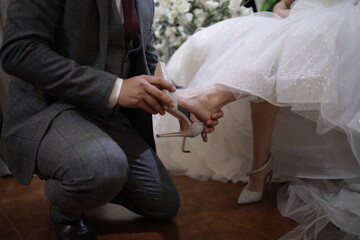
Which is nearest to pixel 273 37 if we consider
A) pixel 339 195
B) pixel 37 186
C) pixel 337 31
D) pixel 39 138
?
pixel 337 31

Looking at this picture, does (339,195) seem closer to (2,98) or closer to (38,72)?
(38,72)

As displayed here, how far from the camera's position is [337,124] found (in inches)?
40.9

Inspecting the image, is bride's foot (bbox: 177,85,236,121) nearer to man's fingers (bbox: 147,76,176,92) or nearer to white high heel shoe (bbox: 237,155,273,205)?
man's fingers (bbox: 147,76,176,92)

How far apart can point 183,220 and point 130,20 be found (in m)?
0.62

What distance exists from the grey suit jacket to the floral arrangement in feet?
3.15

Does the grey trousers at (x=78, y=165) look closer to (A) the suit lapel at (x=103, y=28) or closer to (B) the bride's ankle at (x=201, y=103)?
(A) the suit lapel at (x=103, y=28)

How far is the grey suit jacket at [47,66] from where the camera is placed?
3.03 ft

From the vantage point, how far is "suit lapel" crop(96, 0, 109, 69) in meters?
0.99

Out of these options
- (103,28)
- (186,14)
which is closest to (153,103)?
(103,28)

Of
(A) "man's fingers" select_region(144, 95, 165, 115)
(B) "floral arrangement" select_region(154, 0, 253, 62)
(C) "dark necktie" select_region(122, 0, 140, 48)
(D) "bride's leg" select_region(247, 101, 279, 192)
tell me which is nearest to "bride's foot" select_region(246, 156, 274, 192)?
Answer: (D) "bride's leg" select_region(247, 101, 279, 192)

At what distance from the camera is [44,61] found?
92 cm

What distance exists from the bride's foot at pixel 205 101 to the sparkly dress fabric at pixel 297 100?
0.09ft

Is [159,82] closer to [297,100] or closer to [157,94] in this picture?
[157,94]

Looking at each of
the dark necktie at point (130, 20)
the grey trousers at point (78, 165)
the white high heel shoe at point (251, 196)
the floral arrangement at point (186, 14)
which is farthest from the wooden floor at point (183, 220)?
the floral arrangement at point (186, 14)
